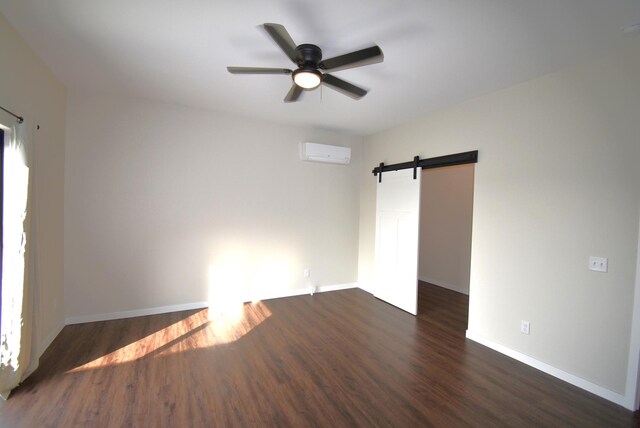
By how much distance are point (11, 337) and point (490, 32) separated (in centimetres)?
412

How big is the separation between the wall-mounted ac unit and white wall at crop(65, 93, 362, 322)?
6.0 inches

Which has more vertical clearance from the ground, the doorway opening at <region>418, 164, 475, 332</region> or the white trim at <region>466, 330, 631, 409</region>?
the doorway opening at <region>418, 164, 475, 332</region>

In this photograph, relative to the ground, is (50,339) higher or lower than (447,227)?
lower

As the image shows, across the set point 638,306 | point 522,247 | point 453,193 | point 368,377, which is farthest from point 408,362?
point 453,193

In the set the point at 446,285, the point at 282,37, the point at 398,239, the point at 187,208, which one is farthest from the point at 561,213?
the point at 187,208

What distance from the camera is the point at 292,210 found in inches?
176

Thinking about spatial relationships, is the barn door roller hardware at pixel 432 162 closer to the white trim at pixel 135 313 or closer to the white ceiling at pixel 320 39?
the white ceiling at pixel 320 39

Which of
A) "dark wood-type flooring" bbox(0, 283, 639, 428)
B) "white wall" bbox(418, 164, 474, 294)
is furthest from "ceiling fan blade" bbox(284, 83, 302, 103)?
"white wall" bbox(418, 164, 474, 294)

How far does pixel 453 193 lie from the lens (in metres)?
5.18

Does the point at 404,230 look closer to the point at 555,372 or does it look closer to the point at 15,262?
the point at 555,372

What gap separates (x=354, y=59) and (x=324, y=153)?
2.64m

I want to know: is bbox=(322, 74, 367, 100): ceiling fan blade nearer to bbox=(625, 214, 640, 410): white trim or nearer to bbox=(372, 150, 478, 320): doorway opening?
bbox=(372, 150, 478, 320): doorway opening

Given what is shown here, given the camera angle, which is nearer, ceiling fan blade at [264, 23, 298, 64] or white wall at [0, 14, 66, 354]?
ceiling fan blade at [264, 23, 298, 64]

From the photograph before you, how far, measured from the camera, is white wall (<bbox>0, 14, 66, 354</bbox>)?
2051mm
